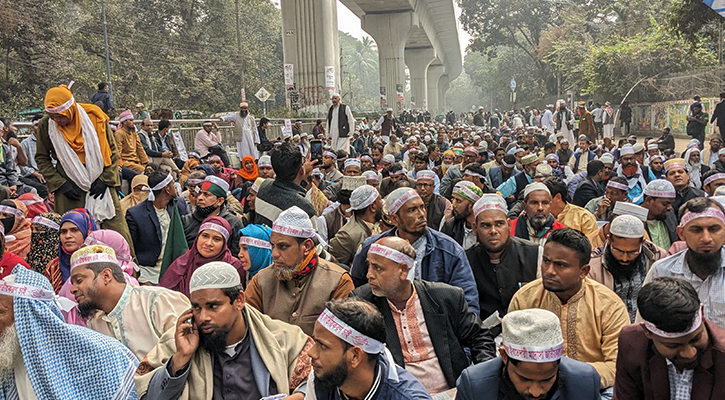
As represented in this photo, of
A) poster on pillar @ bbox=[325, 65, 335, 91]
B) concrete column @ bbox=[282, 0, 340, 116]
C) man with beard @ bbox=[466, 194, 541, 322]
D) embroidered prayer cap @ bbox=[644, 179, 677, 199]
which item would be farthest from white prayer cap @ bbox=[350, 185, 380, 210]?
concrete column @ bbox=[282, 0, 340, 116]

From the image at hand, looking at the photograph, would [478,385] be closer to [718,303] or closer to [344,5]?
[718,303]

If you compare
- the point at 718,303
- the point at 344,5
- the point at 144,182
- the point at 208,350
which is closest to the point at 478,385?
the point at 208,350

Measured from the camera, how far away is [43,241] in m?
5.57

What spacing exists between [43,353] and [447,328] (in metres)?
2.04

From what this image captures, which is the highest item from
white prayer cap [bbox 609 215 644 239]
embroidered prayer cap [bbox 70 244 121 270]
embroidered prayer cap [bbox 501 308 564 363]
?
embroidered prayer cap [bbox 70 244 121 270]

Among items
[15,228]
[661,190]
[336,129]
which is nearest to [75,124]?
Result: [15,228]

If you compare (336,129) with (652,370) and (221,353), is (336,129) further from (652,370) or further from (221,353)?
(652,370)

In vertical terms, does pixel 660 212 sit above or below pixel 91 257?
below

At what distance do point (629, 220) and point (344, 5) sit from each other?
3612cm

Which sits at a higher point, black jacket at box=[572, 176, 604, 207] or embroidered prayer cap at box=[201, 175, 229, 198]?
embroidered prayer cap at box=[201, 175, 229, 198]

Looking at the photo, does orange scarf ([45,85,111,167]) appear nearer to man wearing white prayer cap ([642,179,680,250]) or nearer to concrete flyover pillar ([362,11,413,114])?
man wearing white prayer cap ([642,179,680,250])

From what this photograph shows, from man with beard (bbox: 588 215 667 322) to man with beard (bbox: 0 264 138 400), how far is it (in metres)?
3.20

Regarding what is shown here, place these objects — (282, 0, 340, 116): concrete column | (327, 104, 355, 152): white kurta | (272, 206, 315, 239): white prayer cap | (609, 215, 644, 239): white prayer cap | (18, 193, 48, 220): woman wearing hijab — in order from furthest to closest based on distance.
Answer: (282, 0, 340, 116): concrete column < (327, 104, 355, 152): white kurta < (18, 193, 48, 220): woman wearing hijab < (609, 215, 644, 239): white prayer cap < (272, 206, 315, 239): white prayer cap

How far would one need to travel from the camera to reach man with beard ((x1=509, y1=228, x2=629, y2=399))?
354cm
